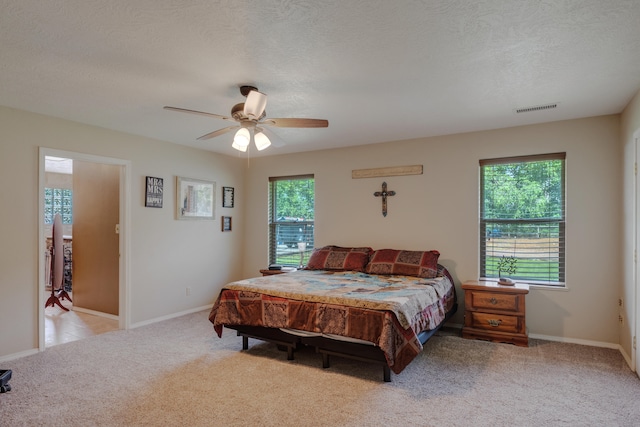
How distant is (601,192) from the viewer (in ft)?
12.3

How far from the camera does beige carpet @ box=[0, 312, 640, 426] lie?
7.77 ft

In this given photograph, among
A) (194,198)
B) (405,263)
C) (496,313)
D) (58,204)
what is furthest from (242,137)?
(58,204)

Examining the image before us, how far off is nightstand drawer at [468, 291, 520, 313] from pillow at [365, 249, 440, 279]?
487 mm

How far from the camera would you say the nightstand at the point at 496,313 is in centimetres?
370

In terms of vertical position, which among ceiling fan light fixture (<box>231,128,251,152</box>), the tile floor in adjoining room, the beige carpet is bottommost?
the tile floor in adjoining room

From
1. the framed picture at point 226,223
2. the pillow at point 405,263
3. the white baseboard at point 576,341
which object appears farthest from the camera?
the framed picture at point 226,223

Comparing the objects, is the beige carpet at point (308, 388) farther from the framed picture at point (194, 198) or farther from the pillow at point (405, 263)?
the framed picture at point (194, 198)

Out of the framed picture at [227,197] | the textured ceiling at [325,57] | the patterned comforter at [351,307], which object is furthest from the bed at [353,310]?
the framed picture at [227,197]

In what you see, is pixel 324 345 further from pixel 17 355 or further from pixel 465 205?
pixel 17 355

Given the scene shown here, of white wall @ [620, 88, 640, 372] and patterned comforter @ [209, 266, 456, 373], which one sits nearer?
patterned comforter @ [209, 266, 456, 373]

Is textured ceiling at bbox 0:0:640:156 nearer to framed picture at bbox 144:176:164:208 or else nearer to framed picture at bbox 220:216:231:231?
framed picture at bbox 144:176:164:208

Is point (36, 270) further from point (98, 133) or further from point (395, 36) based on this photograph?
point (395, 36)

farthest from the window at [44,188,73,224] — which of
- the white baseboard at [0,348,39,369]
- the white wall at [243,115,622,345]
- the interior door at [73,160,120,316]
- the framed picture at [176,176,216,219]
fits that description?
the white baseboard at [0,348,39,369]

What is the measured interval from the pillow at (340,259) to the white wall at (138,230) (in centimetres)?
175
